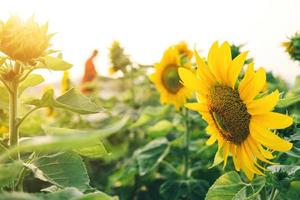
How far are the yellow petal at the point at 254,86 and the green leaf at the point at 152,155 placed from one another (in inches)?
27.0

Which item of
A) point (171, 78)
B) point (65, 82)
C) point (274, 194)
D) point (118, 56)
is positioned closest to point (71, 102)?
point (274, 194)

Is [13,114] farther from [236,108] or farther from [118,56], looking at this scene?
[118,56]

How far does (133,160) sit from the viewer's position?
183 cm

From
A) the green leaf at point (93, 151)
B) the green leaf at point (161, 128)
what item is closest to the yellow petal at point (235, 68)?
the green leaf at point (93, 151)

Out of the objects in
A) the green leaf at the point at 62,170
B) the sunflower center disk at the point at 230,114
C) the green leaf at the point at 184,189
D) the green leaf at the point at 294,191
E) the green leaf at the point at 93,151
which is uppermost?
the sunflower center disk at the point at 230,114

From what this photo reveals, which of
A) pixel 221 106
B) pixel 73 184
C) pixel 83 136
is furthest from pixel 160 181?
pixel 83 136

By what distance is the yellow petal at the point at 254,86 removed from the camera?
89cm

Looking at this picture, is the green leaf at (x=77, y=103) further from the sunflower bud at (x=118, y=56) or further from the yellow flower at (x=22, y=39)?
the sunflower bud at (x=118, y=56)

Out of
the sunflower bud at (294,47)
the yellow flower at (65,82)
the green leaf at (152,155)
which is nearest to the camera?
the sunflower bud at (294,47)

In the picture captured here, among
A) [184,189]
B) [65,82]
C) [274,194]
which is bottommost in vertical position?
[184,189]

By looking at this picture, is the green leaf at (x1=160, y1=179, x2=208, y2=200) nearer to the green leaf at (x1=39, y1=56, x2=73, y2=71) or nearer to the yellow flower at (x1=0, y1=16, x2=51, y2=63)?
A: the green leaf at (x1=39, y1=56, x2=73, y2=71)

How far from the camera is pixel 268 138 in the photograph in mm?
891

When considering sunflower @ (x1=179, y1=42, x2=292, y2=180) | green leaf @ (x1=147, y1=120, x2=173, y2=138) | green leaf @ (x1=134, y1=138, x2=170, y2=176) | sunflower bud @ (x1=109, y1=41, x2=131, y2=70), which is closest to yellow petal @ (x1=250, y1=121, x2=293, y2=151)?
sunflower @ (x1=179, y1=42, x2=292, y2=180)

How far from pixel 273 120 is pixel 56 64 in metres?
0.35
